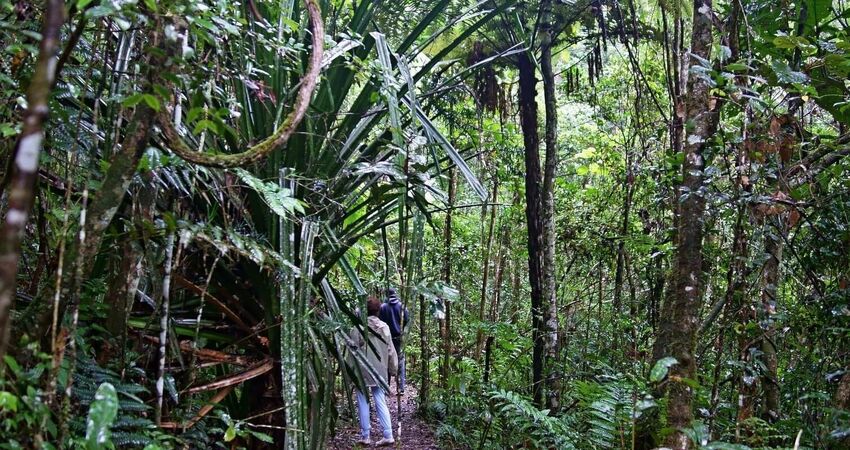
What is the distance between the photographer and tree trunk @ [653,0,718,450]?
8.99 feet

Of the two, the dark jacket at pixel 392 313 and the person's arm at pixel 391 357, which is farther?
the dark jacket at pixel 392 313

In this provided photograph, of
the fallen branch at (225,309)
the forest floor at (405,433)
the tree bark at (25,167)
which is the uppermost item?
the tree bark at (25,167)

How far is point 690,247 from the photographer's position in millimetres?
2900

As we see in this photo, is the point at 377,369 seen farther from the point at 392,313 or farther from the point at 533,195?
the point at 533,195

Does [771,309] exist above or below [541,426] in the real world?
above

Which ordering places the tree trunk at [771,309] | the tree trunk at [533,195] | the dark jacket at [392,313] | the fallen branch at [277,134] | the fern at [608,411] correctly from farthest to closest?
the dark jacket at [392,313] → the tree trunk at [533,195] → the fern at [608,411] → the tree trunk at [771,309] → the fallen branch at [277,134]

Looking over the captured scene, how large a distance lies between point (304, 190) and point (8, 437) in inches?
68.5

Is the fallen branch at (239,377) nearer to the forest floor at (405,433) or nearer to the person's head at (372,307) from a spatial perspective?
the forest floor at (405,433)

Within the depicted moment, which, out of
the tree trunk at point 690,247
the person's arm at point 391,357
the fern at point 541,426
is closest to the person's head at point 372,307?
the person's arm at point 391,357

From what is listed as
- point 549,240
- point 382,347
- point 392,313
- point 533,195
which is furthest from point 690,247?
point 392,313

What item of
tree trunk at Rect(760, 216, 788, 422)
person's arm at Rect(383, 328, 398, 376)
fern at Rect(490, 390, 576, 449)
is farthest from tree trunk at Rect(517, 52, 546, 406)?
tree trunk at Rect(760, 216, 788, 422)

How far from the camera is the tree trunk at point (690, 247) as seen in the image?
108 inches

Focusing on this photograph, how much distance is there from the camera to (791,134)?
341cm

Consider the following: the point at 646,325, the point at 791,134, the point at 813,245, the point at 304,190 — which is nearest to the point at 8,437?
the point at 304,190
